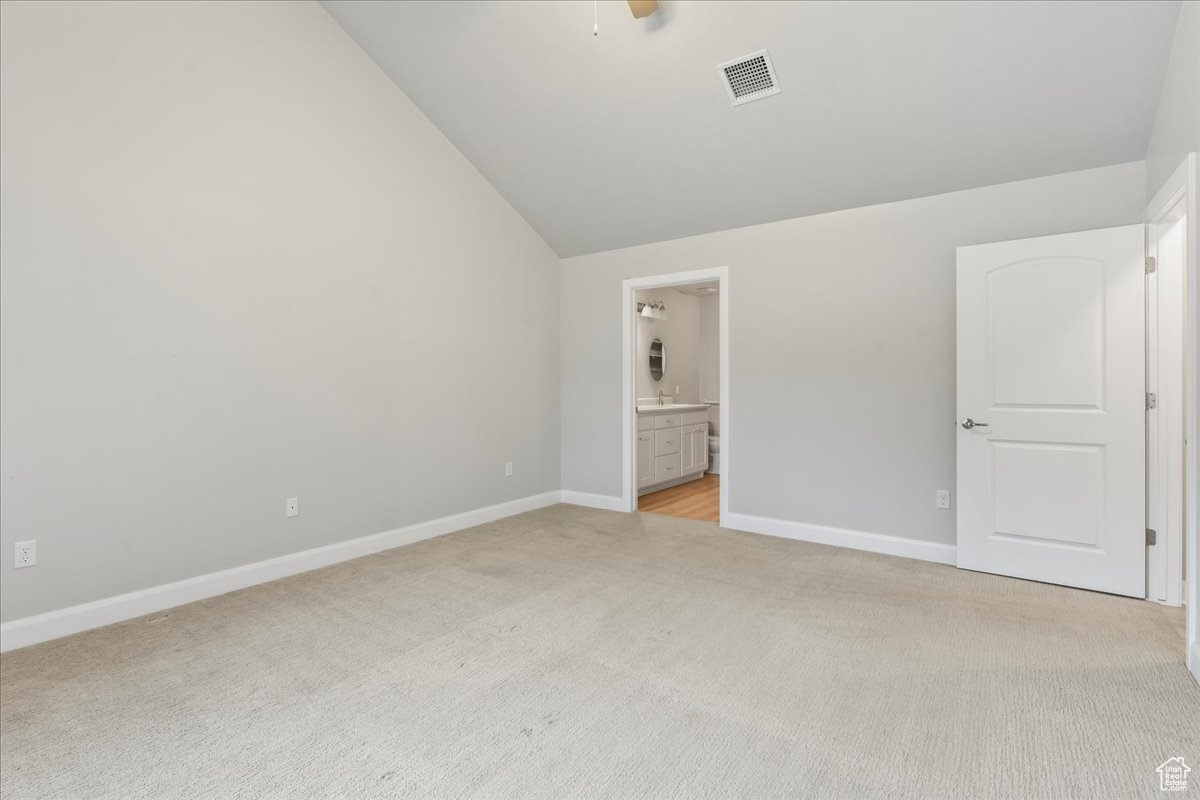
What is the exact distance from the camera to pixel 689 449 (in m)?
6.59

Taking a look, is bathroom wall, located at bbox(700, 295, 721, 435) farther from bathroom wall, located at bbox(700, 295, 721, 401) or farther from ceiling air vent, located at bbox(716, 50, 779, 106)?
ceiling air vent, located at bbox(716, 50, 779, 106)

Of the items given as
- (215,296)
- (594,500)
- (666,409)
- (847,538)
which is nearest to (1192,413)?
(847,538)

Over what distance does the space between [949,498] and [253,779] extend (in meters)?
3.79

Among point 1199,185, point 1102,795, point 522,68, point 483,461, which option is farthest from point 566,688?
point 522,68

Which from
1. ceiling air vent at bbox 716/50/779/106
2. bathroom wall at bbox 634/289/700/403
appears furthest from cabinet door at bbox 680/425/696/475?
ceiling air vent at bbox 716/50/779/106

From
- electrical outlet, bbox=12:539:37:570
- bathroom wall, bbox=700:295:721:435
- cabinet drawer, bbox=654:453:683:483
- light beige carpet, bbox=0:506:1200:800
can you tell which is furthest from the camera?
bathroom wall, bbox=700:295:721:435

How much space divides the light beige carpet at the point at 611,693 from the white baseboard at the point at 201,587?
0.36 ft

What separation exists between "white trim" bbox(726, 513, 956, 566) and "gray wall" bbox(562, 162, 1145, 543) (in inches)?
2.1

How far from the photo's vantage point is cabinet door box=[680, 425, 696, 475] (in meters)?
6.47

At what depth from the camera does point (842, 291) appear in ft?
12.7

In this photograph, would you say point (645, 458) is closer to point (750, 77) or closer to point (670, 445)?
point (670, 445)

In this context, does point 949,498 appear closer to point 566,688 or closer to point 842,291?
point 842,291

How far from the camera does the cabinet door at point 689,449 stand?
6.47 m

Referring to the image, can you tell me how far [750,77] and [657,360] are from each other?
3970 mm
